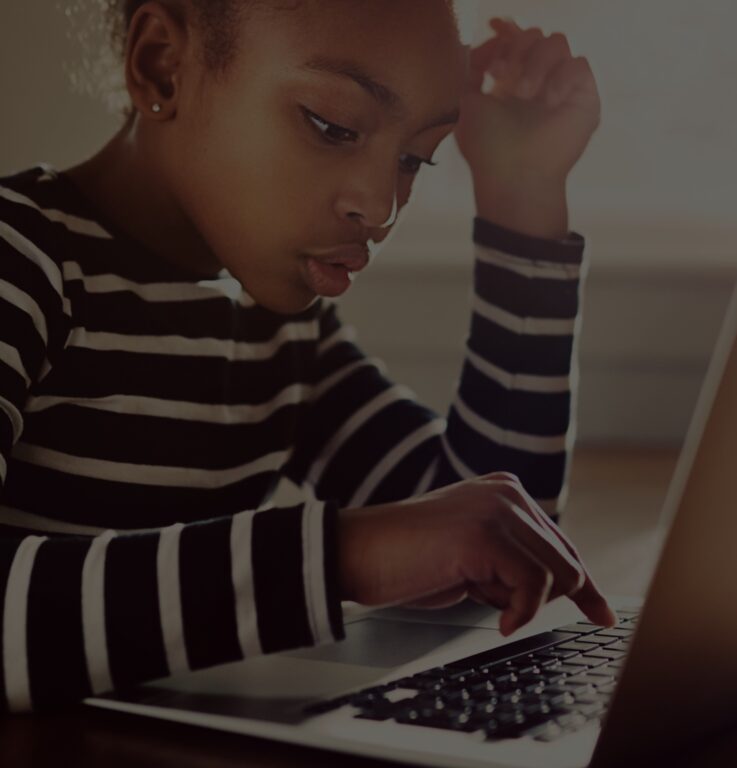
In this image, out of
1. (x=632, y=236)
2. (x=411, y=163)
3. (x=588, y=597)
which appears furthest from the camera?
(x=632, y=236)

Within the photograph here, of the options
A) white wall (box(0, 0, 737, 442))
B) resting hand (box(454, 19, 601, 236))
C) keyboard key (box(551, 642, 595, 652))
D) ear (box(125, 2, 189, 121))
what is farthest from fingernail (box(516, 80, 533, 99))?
keyboard key (box(551, 642, 595, 652))

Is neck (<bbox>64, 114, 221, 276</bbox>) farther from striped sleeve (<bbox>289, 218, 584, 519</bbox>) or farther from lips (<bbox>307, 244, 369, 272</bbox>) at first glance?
striped sleeve (<bbox>289, 218, 584, 519</bbox>)

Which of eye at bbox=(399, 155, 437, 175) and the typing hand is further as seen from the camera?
eye at bbox=(399, 155, 437, 175)

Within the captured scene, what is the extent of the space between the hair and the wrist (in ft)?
0.47

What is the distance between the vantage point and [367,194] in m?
0.50

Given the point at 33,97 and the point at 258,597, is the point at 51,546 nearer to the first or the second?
the point at 258,597

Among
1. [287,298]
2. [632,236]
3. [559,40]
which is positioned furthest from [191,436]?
[632,236]

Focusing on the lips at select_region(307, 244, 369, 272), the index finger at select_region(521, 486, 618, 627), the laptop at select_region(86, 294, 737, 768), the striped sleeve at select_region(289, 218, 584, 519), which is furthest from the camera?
the striped sleeve at select_region(289, 218, 584, 519)

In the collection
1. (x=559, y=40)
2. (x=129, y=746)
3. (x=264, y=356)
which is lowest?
(x=129, y=746)

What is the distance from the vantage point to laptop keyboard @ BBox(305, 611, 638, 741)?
1.07 ft

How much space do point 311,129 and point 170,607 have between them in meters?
0.21

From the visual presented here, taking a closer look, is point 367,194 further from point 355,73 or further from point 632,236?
point 632,236

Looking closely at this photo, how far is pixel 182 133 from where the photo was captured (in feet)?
1.70

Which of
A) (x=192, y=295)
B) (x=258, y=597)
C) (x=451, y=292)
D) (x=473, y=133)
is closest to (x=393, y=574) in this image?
(x=258, y=597)
